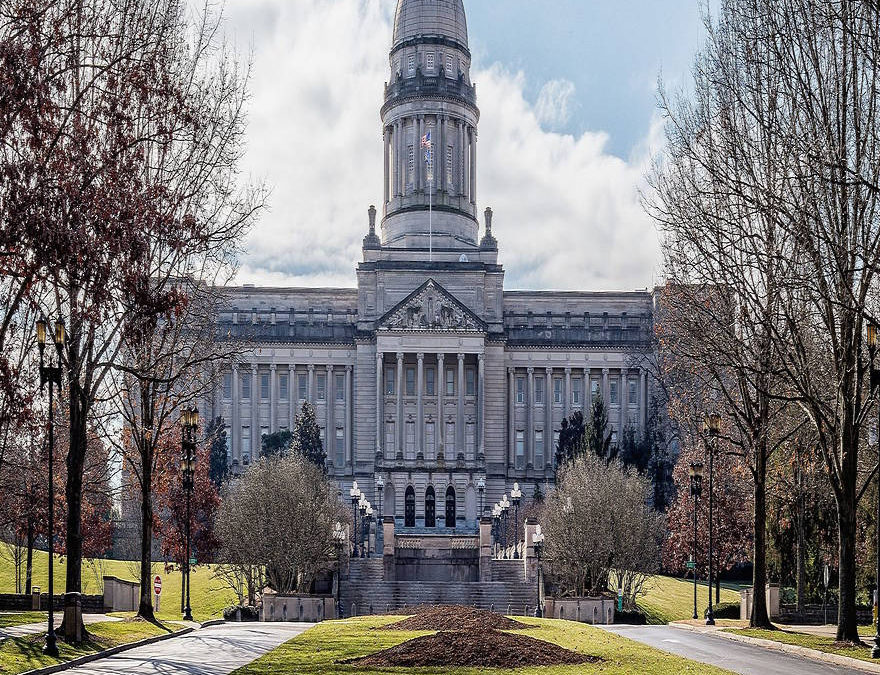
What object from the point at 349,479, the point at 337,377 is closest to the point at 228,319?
the point at 337,377

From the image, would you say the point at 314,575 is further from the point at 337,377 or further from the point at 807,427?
the point at 337,377

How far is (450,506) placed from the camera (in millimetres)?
108188

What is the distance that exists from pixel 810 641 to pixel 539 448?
8569 centimetres

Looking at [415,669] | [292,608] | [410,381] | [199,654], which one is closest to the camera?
[415,669]

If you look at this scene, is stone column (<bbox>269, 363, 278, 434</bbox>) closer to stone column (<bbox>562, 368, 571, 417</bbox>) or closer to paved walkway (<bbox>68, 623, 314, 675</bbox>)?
stone column (<bbox>562, 368, 571, 417</bbox>)

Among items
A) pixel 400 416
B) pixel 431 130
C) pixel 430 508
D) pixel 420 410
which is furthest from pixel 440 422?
pixel 431 130

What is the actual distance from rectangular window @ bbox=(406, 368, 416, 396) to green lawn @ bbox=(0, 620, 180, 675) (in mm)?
77187

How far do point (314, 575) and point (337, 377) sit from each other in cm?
5840

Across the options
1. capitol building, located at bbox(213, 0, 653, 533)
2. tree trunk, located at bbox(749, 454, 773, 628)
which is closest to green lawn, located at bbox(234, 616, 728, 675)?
tree trunk, located at bbox(749, 454, 773, 628)

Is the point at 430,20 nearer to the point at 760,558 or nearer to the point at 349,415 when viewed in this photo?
the point at 349,415

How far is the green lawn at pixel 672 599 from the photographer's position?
60719 millimetres

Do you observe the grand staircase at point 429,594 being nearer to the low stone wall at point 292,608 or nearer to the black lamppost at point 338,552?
the black lamppost at point 338,552

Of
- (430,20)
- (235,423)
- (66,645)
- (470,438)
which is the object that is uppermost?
(430,20)

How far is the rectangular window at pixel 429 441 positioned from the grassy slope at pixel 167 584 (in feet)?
114
